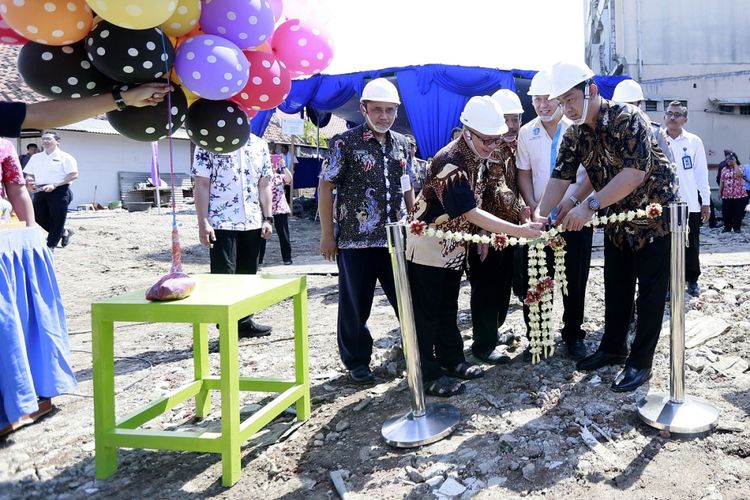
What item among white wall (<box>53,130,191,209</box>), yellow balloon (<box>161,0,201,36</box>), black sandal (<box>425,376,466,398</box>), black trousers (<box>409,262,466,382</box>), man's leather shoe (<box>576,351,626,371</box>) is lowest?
black sandal (<box>425,376,466,398</box>)

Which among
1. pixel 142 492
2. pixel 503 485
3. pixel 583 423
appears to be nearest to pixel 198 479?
pixel 142 492

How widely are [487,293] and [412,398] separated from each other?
1288 millimetres

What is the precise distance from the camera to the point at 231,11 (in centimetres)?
290

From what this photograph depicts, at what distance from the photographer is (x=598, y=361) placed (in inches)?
→ 153

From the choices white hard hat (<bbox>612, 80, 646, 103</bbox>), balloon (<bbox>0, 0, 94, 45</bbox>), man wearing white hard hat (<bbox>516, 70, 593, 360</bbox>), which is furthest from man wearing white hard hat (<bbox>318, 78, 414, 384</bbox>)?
white hard hat (<bbox>612, 80, 646, 103</bbox>)

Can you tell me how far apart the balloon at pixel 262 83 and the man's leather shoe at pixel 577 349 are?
263 cm

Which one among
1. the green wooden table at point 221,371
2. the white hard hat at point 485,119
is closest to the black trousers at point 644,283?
the white hard hat at point 485,119

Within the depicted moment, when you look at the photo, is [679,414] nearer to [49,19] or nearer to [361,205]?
[361,205]

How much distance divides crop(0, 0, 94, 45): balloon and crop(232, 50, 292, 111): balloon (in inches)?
33.2

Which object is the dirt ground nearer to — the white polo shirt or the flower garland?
the flower garland

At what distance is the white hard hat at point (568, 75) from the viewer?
3.27m

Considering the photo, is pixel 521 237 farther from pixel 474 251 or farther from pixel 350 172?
pixel 350 172

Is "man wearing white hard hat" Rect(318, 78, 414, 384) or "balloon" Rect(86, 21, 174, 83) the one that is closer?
"balloon" Rect(86, 21, 174, 83)

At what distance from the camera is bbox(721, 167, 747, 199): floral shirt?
39.3 feet
